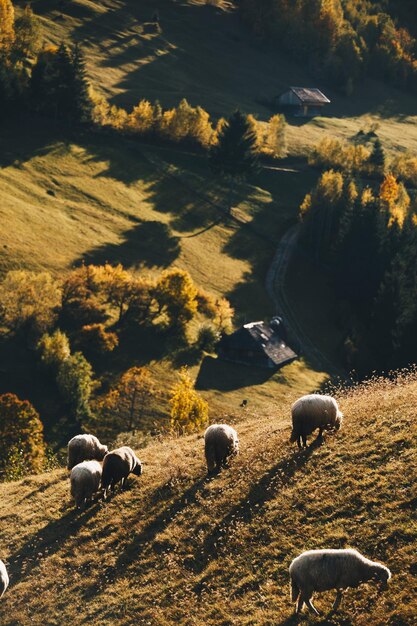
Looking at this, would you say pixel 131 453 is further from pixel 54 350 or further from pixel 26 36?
pixel 26 36

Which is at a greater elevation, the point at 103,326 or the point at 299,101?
the point at 299,101

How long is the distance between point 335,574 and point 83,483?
38.1ft

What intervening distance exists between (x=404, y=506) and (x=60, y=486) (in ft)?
48.9

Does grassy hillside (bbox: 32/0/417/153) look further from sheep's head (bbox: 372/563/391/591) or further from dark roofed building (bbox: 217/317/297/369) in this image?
sheep's head (bbox: 372/563/391/591)

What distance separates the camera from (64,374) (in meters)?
73.6

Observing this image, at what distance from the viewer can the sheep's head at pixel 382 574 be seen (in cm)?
1716

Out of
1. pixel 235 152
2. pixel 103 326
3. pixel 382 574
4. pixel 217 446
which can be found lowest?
pixel 103 326

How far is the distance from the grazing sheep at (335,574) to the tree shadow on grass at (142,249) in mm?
84005

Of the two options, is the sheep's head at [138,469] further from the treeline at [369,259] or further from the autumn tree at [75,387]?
the treeline at [369,259]

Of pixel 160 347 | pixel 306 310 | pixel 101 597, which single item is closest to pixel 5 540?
pixel 101 597

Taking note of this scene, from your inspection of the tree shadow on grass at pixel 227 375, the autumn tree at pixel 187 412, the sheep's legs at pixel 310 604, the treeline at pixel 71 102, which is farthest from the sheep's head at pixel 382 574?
the treeline at pixel 71 102

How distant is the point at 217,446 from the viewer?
25984 mm

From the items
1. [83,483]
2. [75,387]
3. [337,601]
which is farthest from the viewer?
[75,387]

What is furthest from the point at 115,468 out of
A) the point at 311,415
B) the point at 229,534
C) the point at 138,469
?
the point at 311,415
